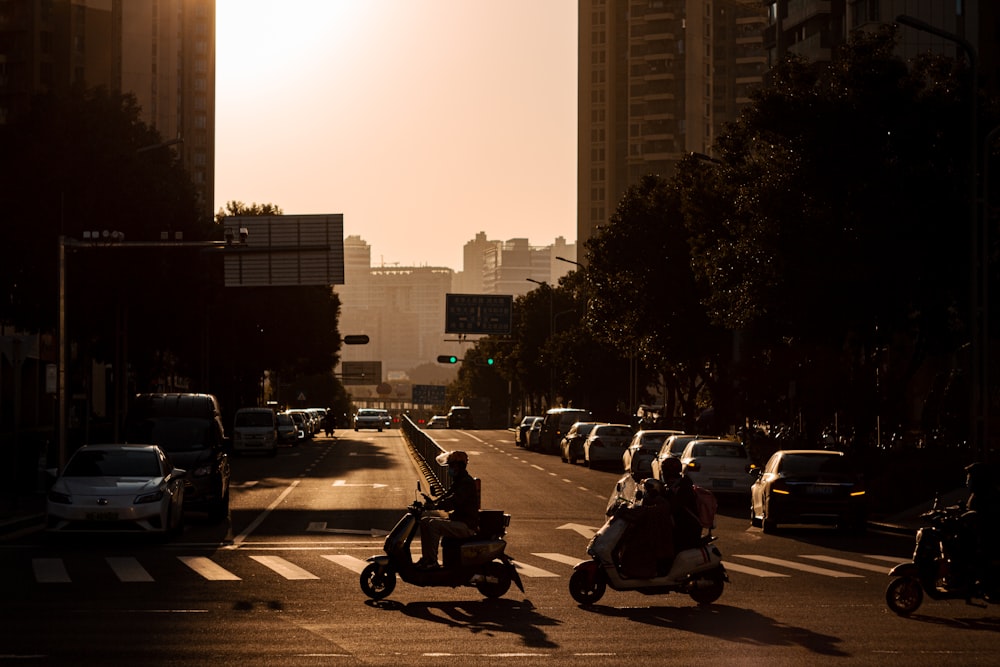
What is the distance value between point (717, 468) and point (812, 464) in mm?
6887

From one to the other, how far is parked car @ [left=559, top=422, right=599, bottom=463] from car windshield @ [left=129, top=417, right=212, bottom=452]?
2816 centimetres

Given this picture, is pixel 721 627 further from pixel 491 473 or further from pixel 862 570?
pixel 491 473

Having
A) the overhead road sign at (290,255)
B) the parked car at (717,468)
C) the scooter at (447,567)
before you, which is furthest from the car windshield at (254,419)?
the scooter at (447,567)

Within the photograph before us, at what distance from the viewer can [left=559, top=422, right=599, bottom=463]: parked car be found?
2311 inches

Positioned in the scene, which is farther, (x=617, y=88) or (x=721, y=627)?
(x=617, y=88)

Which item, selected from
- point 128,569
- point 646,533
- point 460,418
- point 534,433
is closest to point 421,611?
point 646,533

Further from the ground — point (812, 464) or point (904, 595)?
point (812, 464)

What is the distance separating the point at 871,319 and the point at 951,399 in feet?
54.3

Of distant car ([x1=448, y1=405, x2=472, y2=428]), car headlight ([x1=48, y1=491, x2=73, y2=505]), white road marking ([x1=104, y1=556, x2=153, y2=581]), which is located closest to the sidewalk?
car headlight ([x1=48, y1=491, x2=73, y2=505])

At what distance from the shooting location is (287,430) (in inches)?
3125

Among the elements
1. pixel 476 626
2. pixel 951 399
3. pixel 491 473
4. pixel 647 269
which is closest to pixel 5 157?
pixel 491 473

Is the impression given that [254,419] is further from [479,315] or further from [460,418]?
[460,418]

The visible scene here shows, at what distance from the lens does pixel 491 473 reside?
165 feet

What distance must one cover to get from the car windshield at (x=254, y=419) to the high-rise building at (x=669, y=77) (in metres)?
113
